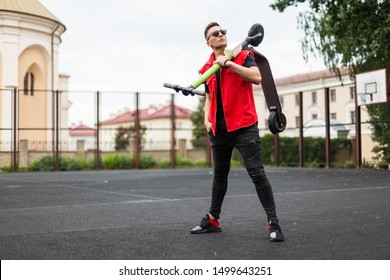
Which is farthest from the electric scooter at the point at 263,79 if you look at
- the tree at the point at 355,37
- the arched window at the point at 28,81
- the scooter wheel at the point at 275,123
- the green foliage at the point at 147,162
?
the arched window at the point at 28,81

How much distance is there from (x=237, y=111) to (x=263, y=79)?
35 centimetres

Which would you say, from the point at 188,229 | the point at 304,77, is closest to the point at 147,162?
the point at 188,229

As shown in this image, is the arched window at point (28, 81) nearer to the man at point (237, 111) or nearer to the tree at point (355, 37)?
the tree at point (355, 37)

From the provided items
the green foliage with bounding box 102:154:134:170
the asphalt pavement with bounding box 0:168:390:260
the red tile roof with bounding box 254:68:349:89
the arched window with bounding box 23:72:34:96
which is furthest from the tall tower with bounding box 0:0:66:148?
the red tile roof with bounding box 254:68:349:89

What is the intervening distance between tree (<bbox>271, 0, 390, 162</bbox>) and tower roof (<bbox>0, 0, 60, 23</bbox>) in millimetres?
17218

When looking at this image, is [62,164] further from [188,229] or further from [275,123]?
[275,123]

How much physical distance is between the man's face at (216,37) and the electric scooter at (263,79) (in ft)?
0.43

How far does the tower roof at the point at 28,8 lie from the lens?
3159cm

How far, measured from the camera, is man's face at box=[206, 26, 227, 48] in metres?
4.42

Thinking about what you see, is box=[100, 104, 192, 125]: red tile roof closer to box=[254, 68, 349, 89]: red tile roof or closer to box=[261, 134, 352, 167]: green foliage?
box=[254, 68, 349, 89]: red tile roof

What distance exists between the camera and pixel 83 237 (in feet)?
15.1

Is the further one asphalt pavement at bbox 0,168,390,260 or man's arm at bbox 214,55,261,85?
man's arm at bbox 214,55,261,85

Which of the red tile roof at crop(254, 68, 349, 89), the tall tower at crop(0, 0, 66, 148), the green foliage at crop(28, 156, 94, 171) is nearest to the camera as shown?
the green foliage at crop(28, 156, 94, 171)

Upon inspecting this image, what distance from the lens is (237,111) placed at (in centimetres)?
443
